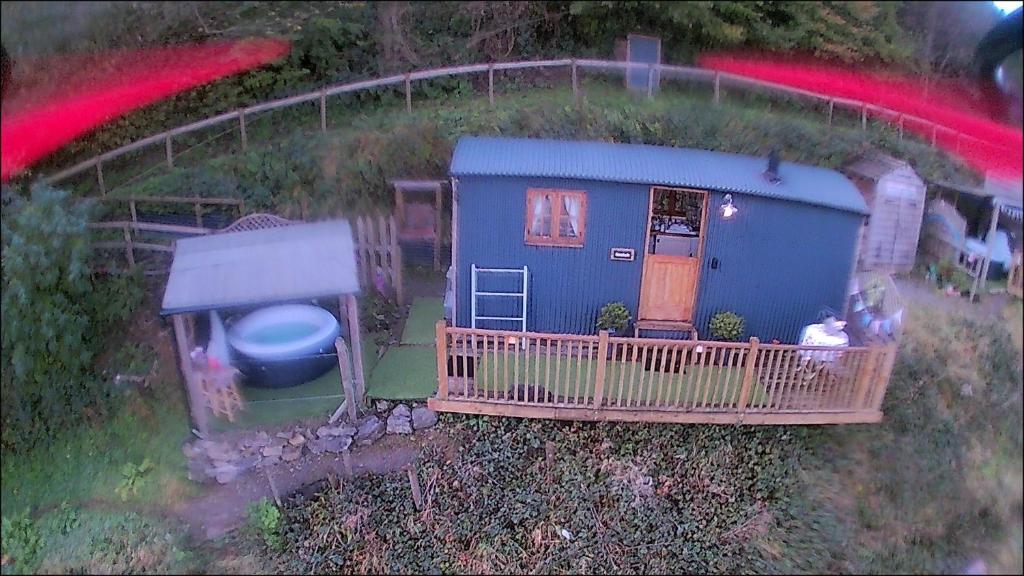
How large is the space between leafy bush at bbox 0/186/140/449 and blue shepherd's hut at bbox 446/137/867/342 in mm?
3768

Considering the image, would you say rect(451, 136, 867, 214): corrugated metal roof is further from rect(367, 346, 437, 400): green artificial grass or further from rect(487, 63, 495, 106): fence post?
rect(367, 346, 437, 400): green artificial grass

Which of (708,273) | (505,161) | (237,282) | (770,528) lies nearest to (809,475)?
(770,528)

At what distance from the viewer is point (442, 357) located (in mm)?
6625

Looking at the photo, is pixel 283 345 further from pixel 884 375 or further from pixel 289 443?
pixel 884 375

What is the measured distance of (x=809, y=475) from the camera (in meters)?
6.71

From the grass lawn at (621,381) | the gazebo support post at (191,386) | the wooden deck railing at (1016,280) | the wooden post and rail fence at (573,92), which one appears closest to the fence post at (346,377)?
the grass lawn at (621,381)

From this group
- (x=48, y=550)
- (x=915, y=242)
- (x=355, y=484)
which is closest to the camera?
(x=48, y=550)

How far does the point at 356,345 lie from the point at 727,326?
4.11 metres

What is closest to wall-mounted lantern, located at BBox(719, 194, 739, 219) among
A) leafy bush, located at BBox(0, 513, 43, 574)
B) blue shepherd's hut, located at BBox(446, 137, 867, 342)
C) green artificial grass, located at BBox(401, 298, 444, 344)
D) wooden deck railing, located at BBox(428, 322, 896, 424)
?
blue shepherd's hut, located at BBox(446, 137, 867, 342)

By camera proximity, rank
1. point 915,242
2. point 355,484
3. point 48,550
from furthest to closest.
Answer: point 915,242 → point 355,484 → point 48,550

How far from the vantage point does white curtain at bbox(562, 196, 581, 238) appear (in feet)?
23.6

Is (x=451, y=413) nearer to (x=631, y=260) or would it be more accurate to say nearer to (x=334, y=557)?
(x=334, y=557)

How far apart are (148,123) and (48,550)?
4.70 m

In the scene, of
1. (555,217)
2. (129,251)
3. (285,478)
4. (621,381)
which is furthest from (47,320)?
(621,381)
